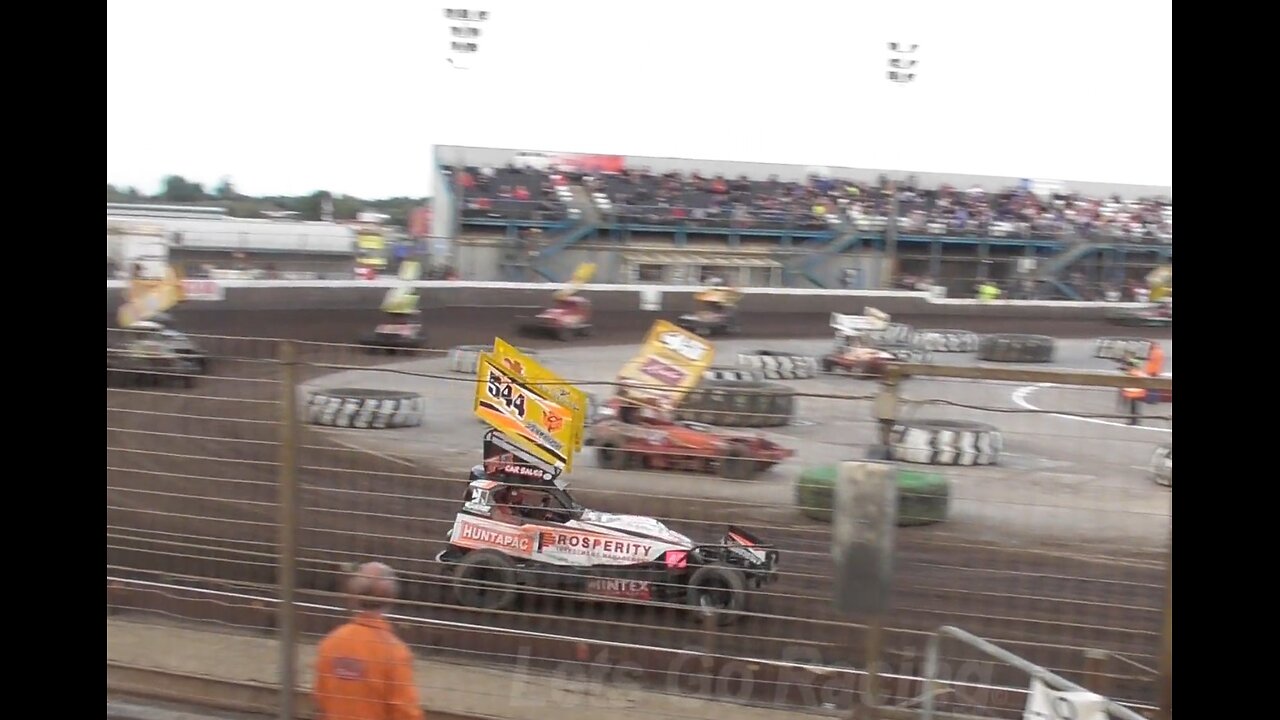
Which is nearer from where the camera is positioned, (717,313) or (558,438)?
(558,438)

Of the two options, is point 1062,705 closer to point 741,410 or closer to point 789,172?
point 741,410

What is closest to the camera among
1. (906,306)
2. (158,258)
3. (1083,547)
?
(1083,547)

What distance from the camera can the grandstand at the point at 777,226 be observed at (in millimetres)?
28422

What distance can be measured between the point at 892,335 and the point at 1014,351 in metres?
3.07

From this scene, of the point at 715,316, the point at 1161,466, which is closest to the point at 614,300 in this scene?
the point at 715,316

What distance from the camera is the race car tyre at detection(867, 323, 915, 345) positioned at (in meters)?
20.8

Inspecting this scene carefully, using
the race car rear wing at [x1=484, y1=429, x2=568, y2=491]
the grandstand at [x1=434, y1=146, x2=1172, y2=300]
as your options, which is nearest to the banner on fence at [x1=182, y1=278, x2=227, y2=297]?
the grandstand at [x1=434, y1=146, x2=1172, y2=300]

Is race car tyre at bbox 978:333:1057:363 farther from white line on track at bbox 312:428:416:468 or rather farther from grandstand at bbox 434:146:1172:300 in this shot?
white line on track at bbox 312:428:416:468

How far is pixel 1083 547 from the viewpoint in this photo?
11.4 feet

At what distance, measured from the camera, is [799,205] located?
32.6m
